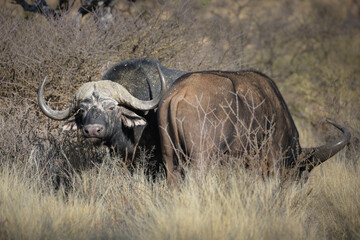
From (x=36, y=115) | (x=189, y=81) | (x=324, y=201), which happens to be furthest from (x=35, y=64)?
(x=324, y=201)

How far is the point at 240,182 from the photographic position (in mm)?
4145

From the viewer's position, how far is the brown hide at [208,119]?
14.1 feet

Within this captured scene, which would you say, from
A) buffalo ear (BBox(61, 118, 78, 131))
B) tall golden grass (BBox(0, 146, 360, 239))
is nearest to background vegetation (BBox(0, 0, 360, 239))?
tall golden grass (BBox(0, 146, 360, 239))

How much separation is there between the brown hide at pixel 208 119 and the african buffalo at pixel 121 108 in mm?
715

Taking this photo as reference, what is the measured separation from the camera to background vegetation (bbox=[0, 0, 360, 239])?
3744mm

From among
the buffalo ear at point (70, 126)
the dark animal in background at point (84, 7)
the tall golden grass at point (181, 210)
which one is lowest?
the tall golden grass at point (181, 210)

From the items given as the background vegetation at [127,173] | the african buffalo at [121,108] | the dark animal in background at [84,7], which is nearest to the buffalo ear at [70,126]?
the african buffalo at [121,108]

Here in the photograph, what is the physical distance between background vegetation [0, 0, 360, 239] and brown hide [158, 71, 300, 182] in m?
0.25

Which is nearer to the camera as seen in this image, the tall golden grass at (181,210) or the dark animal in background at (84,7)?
the tall golden grass at (181,210)

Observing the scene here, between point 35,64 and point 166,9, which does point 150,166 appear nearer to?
point 35,64

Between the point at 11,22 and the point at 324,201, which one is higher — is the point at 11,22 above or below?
above

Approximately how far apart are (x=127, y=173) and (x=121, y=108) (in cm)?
73

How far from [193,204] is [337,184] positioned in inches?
101

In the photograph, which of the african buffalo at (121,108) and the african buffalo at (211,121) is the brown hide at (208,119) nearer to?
the african buffalo at (211,121)
